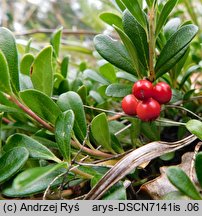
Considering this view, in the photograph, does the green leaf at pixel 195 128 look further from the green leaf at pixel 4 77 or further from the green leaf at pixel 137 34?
the green leaf at pixel 4 77

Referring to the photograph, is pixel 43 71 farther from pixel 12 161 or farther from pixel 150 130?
pixel 150 130

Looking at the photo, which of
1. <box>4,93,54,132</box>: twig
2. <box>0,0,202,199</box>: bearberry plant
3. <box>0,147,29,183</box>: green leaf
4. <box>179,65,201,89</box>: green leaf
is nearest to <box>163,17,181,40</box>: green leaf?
<box>0,0,202,199</box>: bearberry plant

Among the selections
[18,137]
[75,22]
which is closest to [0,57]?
[18,137]

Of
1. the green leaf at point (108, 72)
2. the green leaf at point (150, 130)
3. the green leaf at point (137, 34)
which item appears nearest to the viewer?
the green leaf at point (137, 34)

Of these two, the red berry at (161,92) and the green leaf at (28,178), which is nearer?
the green leaf at (28,178)

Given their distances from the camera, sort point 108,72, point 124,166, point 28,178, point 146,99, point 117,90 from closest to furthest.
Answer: point 28,178 < point 124,166 < point 146,99 < point 117,90 < point 108,72

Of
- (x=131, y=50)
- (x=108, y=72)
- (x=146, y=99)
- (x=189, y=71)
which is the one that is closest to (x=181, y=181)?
(x=146, y=99)

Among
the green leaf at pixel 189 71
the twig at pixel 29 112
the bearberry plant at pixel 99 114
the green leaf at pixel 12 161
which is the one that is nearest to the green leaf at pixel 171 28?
the bearberry plant at pixel 99 114

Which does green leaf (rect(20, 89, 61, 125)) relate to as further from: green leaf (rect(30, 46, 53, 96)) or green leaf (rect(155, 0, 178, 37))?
green leaf (rect(155, 0, 178, 37))
